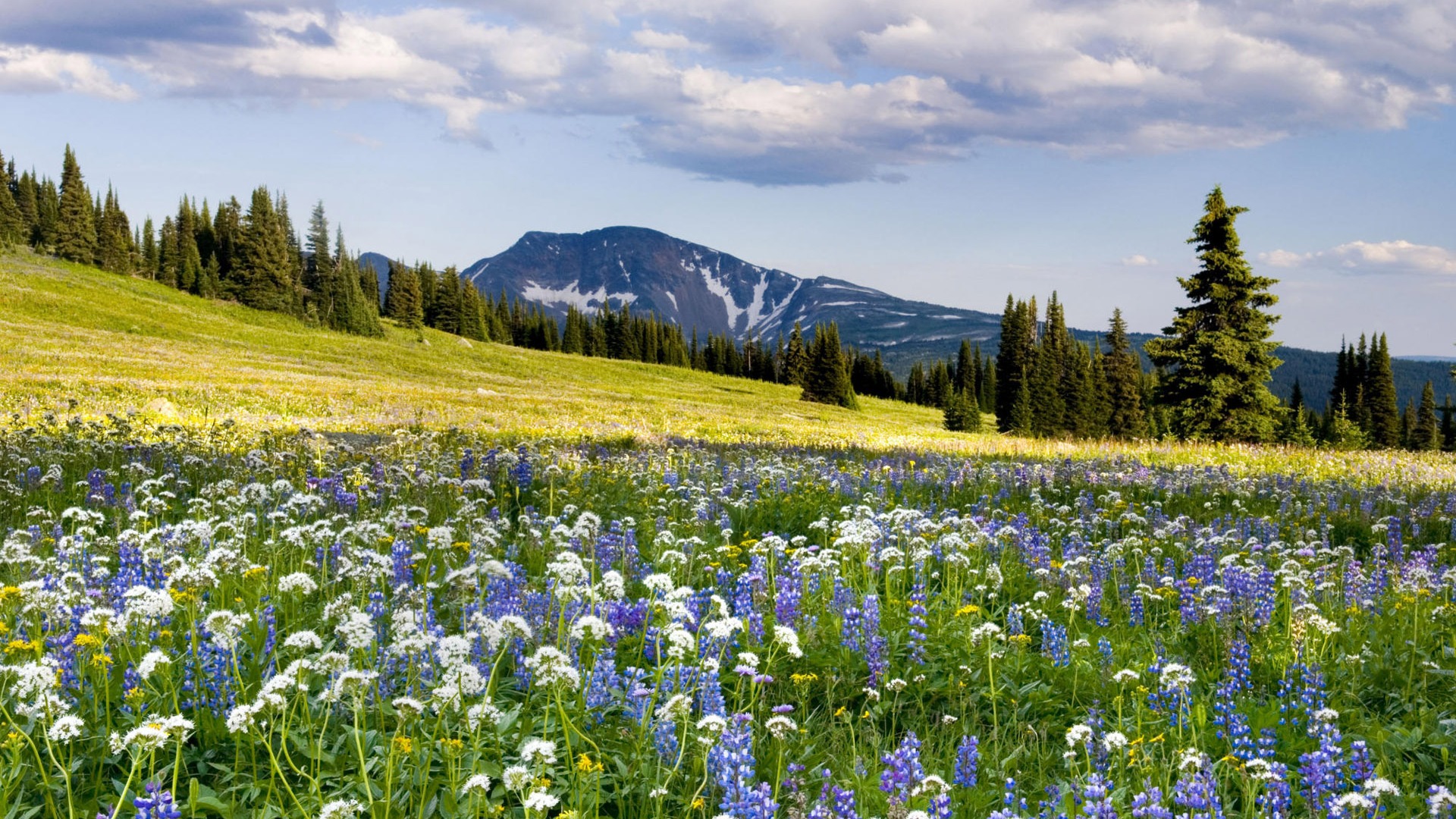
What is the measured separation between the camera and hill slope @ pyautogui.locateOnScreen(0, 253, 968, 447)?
25.8 metres

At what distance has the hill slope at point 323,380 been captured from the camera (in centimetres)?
2577

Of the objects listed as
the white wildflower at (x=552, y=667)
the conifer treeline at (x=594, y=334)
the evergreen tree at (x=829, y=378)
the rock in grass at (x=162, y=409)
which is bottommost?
the rock in grass at (x=162, y=409)

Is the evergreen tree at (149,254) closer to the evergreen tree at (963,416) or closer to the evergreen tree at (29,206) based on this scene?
the evergreen tree at (29,206)

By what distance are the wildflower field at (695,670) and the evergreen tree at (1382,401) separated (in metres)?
114

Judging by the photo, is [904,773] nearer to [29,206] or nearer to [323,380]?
[323,380]

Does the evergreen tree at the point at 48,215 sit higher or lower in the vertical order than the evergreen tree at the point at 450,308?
higher

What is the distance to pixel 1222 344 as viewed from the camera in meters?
39.8

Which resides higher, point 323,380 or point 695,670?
point 323,380

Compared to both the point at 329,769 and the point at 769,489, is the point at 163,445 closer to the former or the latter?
the point at 769,489

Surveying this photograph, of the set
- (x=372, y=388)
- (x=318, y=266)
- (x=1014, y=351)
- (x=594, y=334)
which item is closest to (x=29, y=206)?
(x=318, y=266)

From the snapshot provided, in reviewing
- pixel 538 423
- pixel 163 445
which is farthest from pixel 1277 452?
pixel 163 445

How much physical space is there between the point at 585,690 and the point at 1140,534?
7588 mm

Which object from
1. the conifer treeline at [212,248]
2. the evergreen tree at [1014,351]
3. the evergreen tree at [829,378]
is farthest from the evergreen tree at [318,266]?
the evergreen tree at [1014,351]

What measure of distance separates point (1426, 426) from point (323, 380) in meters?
135
